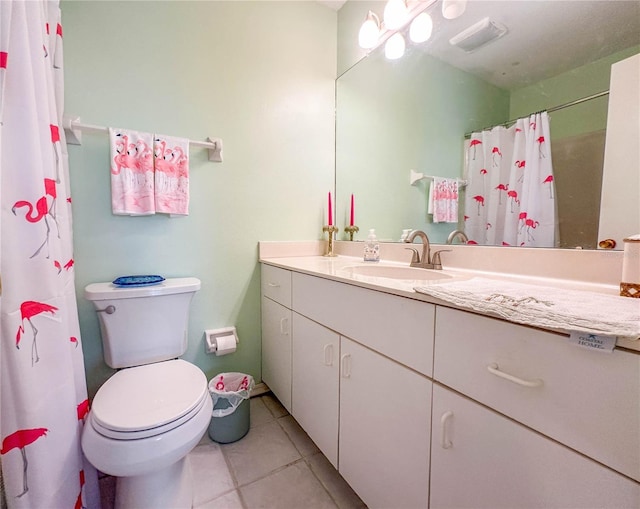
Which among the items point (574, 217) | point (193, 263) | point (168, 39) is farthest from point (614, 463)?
point (168, 39)

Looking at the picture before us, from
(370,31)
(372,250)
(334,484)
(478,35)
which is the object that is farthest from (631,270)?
(370,31)

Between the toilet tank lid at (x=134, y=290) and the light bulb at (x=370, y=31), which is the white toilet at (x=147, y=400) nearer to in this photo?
the toilet tank lid at (x=134, y=290)

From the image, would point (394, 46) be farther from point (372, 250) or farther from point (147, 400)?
point (147, 400)

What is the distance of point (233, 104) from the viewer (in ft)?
5.20

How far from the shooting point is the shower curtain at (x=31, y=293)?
0.72 m

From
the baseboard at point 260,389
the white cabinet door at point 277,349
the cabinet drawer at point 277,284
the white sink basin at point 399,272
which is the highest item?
the white sink basin at point 399,272

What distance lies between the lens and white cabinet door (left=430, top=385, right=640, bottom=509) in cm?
45

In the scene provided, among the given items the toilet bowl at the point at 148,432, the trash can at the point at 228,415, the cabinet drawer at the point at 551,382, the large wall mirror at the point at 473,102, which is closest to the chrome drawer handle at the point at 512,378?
the cabinet drawer at the point at 551,382

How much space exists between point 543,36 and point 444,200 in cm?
63

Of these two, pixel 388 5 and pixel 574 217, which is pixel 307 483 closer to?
pixel 574 217

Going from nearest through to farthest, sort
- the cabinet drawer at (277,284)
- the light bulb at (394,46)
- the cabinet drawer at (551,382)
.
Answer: the cabinet drawer at (551,382) → the cabinet drawer at (277,284) → the light bulb at (394,46)

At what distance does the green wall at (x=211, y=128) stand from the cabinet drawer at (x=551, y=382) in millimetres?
1277

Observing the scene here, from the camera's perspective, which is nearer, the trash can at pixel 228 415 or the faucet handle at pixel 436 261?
the faucet handle at pixel 436 261

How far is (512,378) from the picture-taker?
0.53 m
